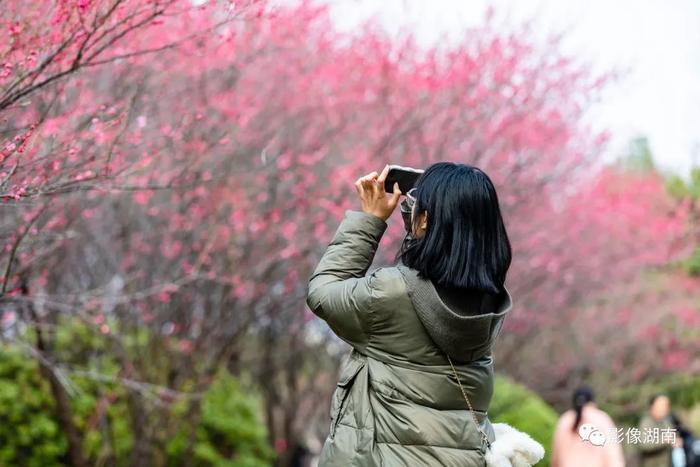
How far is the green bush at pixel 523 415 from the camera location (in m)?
5.95

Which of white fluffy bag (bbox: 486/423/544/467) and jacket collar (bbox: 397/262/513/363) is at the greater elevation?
jacket collar (bbox: 397/262/513/363)

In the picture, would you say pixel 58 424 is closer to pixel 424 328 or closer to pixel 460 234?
pixel 424 328

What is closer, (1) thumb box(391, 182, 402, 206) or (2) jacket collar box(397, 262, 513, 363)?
(2) jacket collar box(397, 262, 513, 363)

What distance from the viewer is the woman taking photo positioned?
218 centimetres

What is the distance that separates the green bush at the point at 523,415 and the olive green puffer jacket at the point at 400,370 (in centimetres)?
377

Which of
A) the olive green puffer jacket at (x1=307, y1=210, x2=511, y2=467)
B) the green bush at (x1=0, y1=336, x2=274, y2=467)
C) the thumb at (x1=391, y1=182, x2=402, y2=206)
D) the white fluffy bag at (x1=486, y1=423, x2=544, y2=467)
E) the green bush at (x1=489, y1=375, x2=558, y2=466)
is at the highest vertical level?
the thumb at (x1=391, y1=182, x2=402, y2=206)

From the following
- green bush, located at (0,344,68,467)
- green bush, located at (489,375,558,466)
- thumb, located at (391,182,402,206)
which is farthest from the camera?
green bush, located at (0,344,68,467)

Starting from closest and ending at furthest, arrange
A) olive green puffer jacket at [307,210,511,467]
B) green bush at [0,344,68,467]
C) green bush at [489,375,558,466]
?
olive green puffer jacket at [307,210,511,467] → green bush at [489,375,558,466] → green bush at [0,344,68,467]

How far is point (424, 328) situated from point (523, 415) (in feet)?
13.5

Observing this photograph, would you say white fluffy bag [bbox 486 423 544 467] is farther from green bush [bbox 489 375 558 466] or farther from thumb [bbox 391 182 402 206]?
green bush [bbox 489 375 558 466]

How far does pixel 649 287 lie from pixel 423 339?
13578 mm

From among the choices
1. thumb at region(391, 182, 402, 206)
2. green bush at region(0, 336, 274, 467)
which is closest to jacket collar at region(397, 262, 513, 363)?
thumb at region(391, 182, 402, 206)

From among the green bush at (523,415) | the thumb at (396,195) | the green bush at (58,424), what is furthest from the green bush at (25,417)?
the thumb at (396,195)

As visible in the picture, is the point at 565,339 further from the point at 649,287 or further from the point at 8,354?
the point at 8,354
